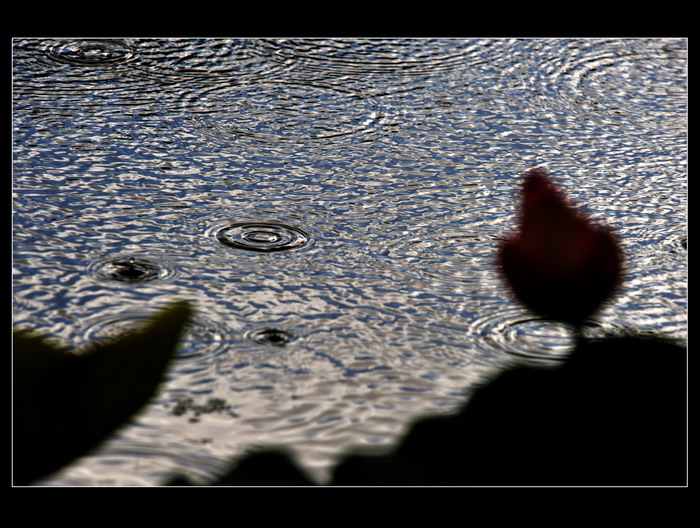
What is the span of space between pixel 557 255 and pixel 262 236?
0.57 m

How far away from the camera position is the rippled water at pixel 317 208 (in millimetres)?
562

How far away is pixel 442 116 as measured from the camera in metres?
1.21

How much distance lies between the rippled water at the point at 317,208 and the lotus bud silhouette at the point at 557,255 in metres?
0.22

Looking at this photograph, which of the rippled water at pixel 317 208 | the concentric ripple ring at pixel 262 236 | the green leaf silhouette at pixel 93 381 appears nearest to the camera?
the green leaf silhouette at pixel 93 381

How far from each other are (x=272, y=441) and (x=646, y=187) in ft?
2.29

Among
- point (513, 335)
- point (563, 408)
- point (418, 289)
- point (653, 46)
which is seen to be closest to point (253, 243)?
point (418, 289)

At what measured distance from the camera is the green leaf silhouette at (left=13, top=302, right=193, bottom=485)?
0.25 metres

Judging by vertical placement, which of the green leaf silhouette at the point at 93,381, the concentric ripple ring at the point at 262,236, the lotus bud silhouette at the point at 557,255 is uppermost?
the concentric ripple ring at the point at 262,236

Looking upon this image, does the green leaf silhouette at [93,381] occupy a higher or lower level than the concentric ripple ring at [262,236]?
lower

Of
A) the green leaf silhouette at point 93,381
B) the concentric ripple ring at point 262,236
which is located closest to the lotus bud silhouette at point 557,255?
the green leaf silhouette at point 93,381

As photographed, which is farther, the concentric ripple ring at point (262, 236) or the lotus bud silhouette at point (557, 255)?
the concentric ripple ring at point (262, 236)

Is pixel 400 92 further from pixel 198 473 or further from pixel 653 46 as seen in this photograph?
pixel 198 473

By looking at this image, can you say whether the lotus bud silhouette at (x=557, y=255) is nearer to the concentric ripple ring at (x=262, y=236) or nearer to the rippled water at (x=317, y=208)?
the rippled water at (x=317, y=208)

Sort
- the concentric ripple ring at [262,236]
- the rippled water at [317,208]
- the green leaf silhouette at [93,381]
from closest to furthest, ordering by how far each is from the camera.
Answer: the green leaf silhouette at [93,381] < the rippled water at [317,208] < the concentric ripple ring at [262,236]
